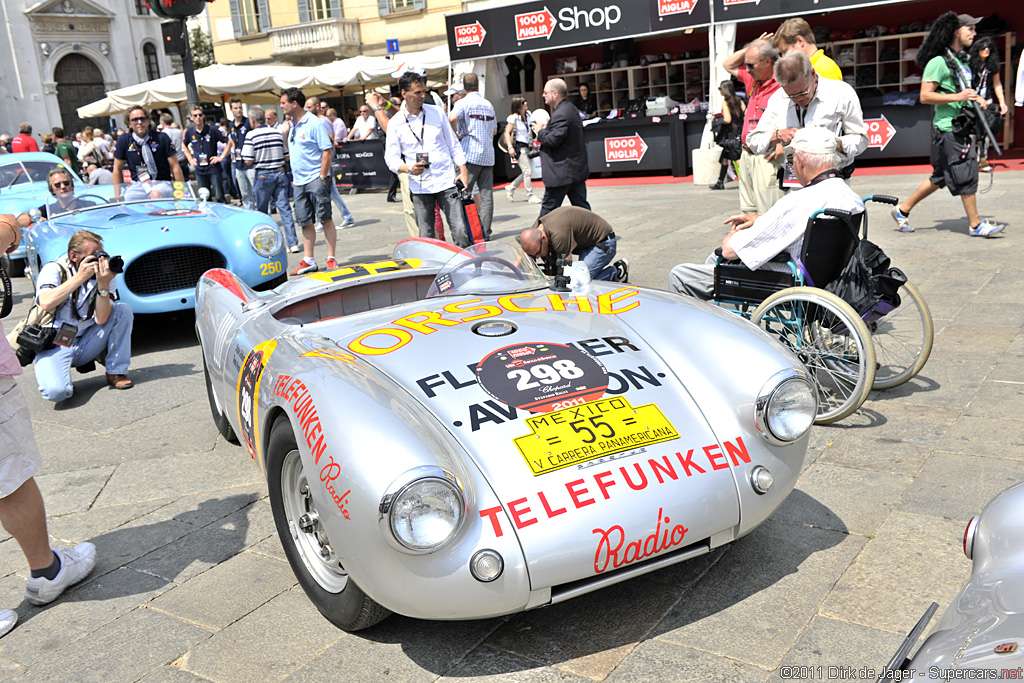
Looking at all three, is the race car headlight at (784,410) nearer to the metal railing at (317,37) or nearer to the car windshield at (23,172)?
the car windshield at (23,172)

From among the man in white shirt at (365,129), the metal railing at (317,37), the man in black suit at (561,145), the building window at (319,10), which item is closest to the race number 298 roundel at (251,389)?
the man in black suit at (561,145)

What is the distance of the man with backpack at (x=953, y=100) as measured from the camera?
7305mm

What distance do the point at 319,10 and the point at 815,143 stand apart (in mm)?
32612

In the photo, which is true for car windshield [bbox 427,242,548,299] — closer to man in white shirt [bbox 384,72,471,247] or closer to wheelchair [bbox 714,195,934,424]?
wheelchair [bbox 714,195,934,424]

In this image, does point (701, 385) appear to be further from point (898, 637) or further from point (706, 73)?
point (706, 73)

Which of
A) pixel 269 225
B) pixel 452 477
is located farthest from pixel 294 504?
pixel 269 225

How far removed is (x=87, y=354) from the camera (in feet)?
18.4

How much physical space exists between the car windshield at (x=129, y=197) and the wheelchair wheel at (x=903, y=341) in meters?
6.03

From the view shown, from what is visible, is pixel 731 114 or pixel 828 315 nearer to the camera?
pixel 828 315

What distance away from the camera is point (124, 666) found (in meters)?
2.66

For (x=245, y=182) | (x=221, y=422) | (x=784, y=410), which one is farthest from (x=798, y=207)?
(x=245, y=182)

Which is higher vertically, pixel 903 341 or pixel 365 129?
pixel 365 129

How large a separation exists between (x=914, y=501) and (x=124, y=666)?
272 centimetres

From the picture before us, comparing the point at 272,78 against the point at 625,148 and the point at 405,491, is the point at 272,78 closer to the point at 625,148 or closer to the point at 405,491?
the point at 625,148
